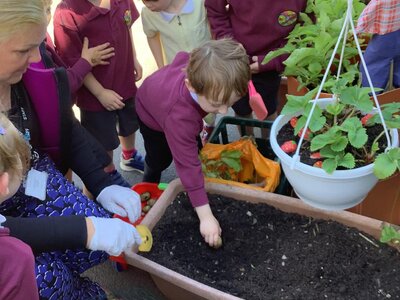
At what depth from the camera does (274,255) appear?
63.8 inches

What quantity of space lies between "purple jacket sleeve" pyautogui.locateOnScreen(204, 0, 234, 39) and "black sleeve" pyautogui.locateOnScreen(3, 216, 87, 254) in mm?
1147

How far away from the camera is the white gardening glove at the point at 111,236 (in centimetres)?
140

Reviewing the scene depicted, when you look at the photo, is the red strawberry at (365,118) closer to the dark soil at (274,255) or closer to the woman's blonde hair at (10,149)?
the dark soil at (274,255)

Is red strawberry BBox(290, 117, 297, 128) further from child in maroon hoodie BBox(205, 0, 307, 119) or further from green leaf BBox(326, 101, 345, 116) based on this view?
child in maroon hoodie BBox(205, 0, 307, 119)

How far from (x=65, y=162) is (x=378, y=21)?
1.18 m

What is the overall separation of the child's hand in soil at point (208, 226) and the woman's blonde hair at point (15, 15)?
2.65 ft

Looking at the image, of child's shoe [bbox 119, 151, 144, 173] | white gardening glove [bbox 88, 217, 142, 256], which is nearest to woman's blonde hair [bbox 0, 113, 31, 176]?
white gardening glove [bbox 88, 217, 142, 256]

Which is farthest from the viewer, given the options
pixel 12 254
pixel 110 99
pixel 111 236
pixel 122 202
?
pixel 110 99

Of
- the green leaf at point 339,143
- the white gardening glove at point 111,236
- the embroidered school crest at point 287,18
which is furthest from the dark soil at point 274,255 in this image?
the embroidered school crest at point 287,18

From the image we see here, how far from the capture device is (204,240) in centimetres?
170

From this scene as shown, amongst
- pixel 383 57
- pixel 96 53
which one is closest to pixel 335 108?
pixel 383 57

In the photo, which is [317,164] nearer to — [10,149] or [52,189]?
[10,149]

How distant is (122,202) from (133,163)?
0.93m

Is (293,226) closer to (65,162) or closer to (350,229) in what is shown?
(350,229)
